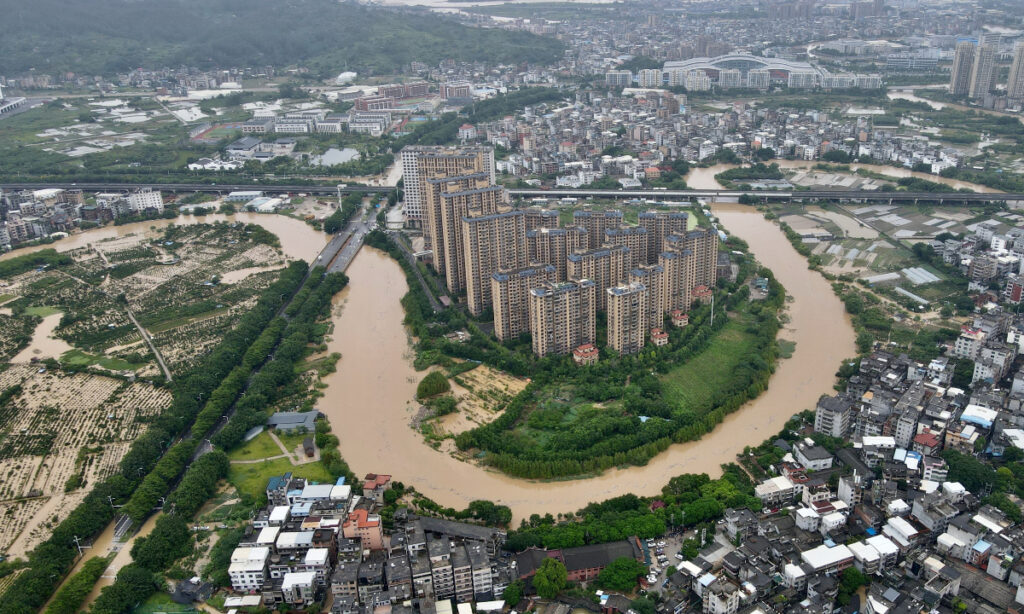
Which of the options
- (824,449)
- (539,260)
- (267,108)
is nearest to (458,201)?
(539,260)

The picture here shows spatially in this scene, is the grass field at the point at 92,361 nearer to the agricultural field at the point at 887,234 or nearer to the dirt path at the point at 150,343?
the dirt path at the point at 150,343

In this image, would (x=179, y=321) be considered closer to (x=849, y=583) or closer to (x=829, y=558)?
(x=829, y=558)

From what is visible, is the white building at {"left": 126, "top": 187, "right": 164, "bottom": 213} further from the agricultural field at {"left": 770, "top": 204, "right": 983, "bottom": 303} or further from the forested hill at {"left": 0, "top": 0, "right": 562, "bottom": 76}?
the forested hill at {"left": 0, "top": 0, "right": 562, "bottom": 76}

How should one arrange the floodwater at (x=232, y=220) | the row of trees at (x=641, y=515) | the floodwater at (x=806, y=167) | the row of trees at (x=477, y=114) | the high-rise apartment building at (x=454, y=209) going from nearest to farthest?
the row of trees at (x=641, y=515), the high-rise apartment building at (x=454, y=209), the floodwater at (x=232, y=220), the floodwater at (x=806, y=167), the row of trees at (x=477, y=114)

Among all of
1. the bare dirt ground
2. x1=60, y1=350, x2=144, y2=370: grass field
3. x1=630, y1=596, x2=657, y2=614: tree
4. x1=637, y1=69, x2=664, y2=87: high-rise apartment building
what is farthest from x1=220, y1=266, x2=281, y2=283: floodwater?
x1=637, y1=69, x2=664, y2=87: high-rise apartment building

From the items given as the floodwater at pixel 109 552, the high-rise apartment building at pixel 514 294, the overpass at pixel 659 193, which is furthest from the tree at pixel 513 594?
the overpass at pixel 659 193

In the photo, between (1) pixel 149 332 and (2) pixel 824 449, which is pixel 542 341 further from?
(1) pixel 149 332

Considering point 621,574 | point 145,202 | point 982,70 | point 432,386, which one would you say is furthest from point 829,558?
point 982,70
